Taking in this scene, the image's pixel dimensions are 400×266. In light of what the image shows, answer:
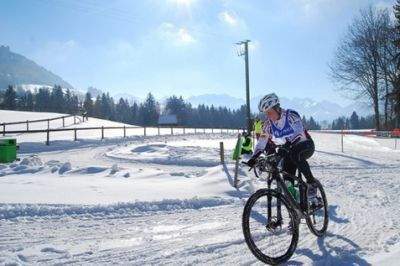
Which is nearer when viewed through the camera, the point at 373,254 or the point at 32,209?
the point at 373,254

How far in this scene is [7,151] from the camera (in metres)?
22.6

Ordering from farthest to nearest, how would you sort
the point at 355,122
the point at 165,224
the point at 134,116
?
the point at 355,122
the point at 134,116
the point at 165,224

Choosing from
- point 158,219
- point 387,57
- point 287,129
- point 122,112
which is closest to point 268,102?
point 287,129

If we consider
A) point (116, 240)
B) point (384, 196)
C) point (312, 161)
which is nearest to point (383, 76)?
point (312, 161)

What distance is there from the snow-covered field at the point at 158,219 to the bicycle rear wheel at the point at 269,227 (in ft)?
0.60

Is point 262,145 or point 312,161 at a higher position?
point 262,145

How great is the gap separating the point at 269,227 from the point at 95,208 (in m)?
4.07

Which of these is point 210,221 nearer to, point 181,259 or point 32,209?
point 181,259

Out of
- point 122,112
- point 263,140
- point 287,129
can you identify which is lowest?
point 263,140

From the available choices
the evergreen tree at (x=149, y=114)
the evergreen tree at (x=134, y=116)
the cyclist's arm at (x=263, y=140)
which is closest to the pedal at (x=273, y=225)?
the cyclist's arm at (x=263, y=140)

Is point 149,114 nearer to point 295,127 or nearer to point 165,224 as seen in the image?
point 165,224

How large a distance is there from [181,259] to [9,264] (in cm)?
210

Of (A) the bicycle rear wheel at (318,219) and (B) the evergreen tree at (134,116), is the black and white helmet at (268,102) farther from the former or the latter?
(B) the evergreen tree at (134,116)

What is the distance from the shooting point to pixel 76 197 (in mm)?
10469
